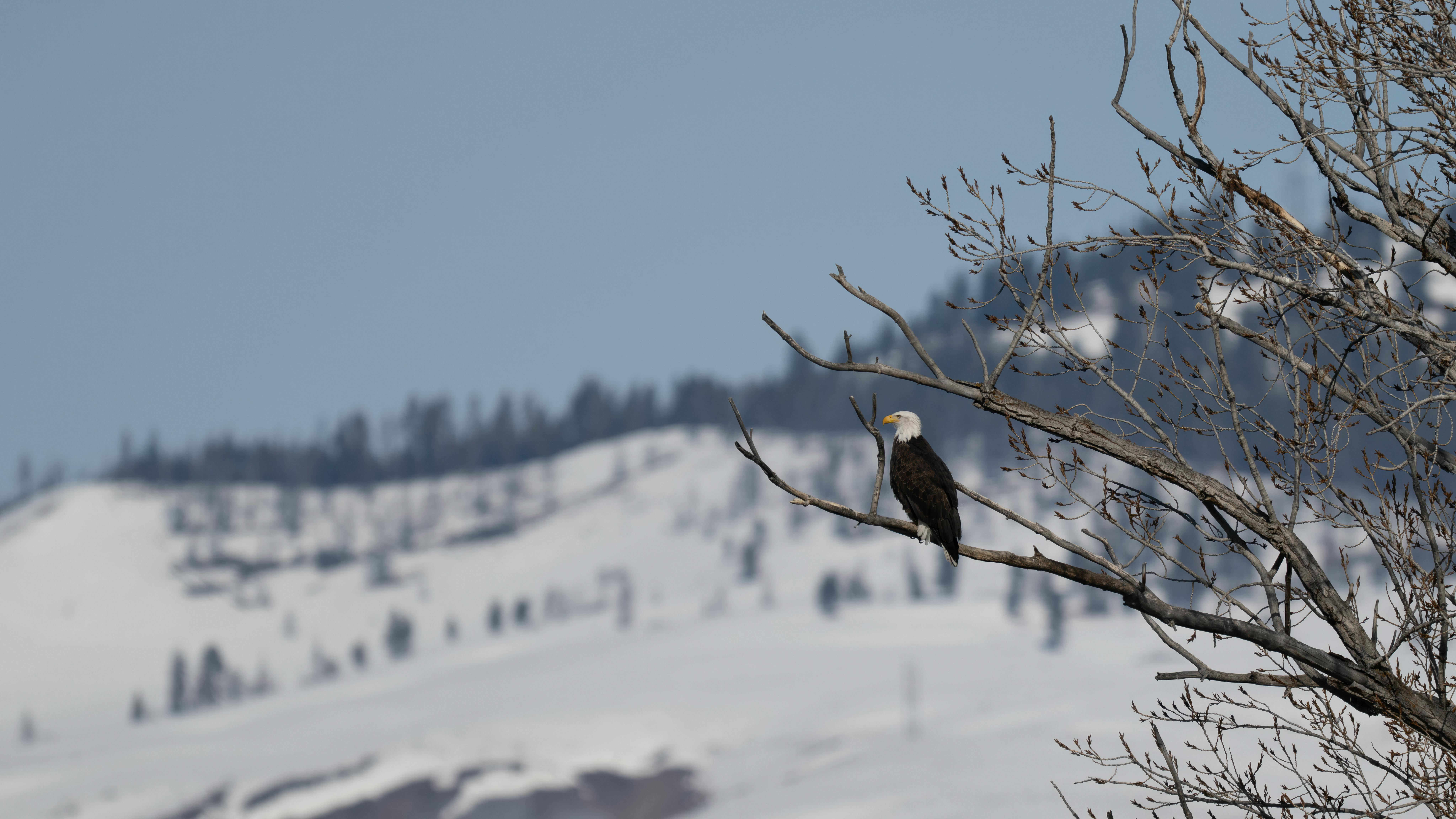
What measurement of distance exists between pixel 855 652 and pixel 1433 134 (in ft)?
616

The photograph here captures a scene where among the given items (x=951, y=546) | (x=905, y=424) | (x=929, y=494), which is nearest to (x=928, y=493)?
(x=929, y=494)

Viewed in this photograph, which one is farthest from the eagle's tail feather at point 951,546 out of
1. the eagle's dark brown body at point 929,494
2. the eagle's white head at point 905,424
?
the eagle's white head at point 905,424

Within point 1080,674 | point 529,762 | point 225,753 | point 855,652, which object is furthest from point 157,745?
point 1080,674

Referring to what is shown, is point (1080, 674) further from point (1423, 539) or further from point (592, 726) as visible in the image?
point (1423, 539)

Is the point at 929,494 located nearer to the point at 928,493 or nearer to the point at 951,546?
the point at 928,493

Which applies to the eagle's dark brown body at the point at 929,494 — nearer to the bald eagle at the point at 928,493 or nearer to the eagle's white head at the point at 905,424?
the bald eagle at the point at 928,493

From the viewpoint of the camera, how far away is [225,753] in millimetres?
175500

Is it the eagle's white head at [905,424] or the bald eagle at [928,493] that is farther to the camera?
the eagle's white head at [905,424]

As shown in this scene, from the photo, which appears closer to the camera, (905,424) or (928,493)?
(928,493)

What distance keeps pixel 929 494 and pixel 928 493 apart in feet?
0.05

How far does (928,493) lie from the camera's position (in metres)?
11.8

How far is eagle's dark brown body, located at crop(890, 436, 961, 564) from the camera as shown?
11.6 meters

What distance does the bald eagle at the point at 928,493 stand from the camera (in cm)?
1159

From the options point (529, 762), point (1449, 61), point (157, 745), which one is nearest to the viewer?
point (1449, 61)
